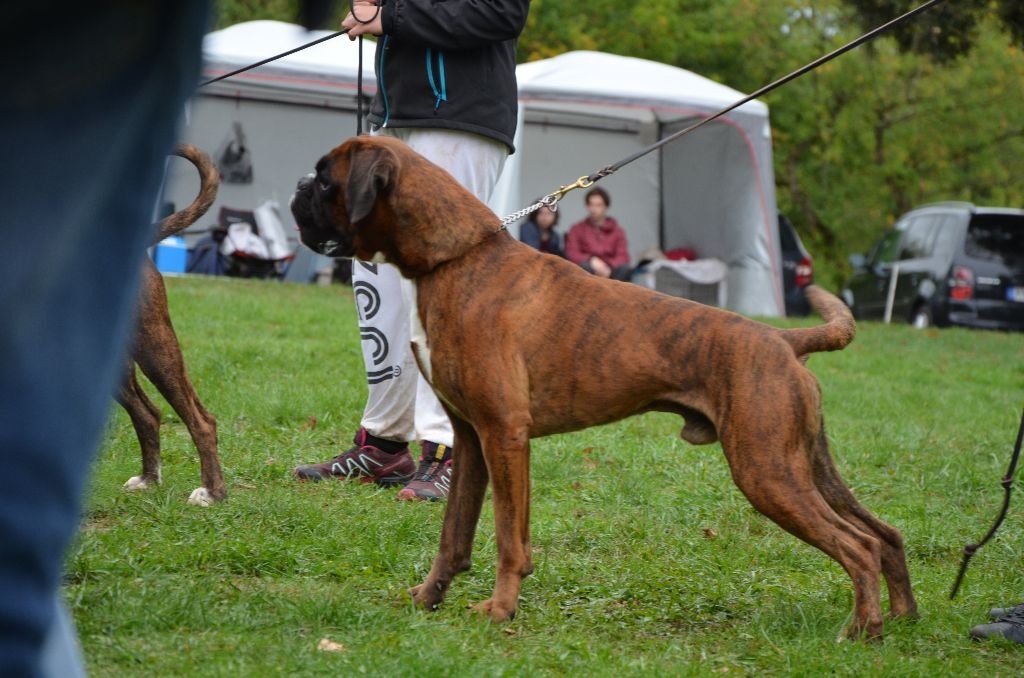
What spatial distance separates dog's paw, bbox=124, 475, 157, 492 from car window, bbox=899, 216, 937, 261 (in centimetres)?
1574

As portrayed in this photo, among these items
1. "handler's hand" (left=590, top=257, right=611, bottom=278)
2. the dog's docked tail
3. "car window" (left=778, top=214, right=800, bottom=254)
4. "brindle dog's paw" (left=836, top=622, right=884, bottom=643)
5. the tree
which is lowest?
"brindle dog's paw" (left=836, top=622, right=884, bottom=643)

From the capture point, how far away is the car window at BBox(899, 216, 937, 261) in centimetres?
1859

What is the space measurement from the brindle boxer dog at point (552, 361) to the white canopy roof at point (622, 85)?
12.7 meters

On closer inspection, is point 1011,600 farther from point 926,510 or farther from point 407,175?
point 407,175

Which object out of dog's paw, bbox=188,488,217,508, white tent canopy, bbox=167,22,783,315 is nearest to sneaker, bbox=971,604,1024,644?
dog's paw, bbox=188,488,217,508

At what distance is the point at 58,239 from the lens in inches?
39.3

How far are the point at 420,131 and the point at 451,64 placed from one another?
0.99 feet

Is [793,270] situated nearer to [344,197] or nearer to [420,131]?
[420,131]

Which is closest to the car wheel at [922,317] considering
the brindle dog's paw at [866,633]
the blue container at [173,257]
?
the blue container at [173,257]

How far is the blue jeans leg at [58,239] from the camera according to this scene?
96 centimetres

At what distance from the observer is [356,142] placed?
11.8ft

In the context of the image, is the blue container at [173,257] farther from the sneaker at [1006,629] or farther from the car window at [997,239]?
the sneaker at [1006,629]

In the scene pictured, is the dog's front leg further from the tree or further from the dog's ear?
the tree

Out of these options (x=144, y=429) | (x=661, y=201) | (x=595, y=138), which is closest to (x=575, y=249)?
(x=595, y=138)
